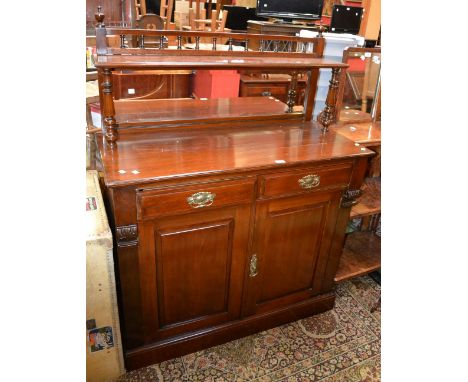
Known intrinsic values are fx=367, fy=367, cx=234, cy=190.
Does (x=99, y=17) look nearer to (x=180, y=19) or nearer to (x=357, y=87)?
(x=357, y=87)

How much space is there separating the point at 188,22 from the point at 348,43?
Answer: 15.0ft

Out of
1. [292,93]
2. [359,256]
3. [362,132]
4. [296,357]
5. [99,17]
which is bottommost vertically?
[296,357]

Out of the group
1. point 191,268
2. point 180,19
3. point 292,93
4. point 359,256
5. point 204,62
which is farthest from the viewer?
point 180,19

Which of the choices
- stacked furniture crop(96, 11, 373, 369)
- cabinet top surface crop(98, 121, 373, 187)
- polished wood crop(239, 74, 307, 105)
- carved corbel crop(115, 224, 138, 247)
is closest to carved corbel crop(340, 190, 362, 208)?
stacked furniture crop(96, 11, 373, 369)

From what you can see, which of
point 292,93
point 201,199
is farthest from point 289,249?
point 292,93

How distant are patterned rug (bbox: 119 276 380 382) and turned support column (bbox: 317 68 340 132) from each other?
1.05 meters

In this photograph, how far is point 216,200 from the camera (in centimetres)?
138

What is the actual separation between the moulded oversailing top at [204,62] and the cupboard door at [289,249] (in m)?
0.56

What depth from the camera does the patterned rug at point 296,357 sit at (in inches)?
65.7

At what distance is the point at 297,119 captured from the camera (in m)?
1.91

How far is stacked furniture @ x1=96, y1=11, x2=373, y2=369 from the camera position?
1.32 meters

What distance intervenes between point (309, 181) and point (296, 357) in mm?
877

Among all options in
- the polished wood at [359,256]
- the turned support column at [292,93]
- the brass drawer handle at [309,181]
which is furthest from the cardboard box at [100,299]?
the polished wood at [359,256]
